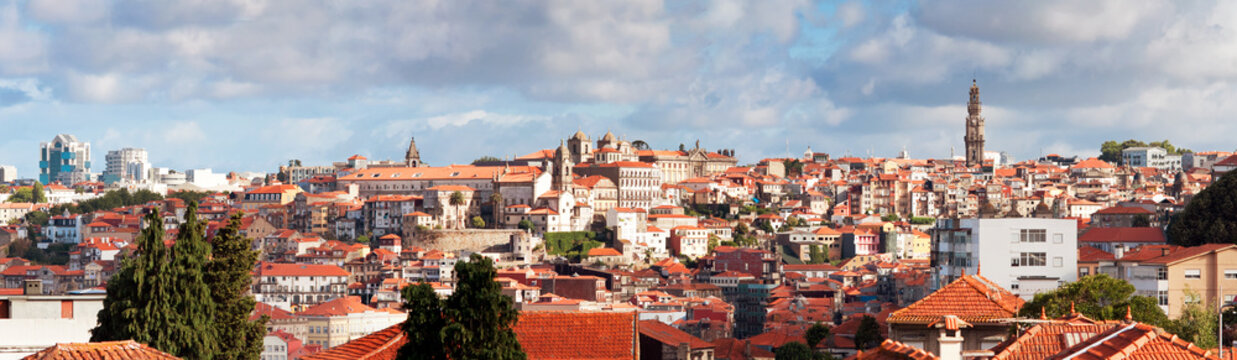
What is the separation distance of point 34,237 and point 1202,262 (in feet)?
384

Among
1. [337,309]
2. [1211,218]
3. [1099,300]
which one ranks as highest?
[1211,218]

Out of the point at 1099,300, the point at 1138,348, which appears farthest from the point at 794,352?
the point at 1138,348

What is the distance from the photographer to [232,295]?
78.6 ft

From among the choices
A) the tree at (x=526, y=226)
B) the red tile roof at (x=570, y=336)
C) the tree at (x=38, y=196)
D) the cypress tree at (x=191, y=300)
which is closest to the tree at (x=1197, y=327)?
the red tile roof at (x=570, y=336)

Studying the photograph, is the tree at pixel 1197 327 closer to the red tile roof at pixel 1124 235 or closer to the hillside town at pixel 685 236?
the hillside town at pixel 685 236

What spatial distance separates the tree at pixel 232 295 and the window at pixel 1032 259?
110ft

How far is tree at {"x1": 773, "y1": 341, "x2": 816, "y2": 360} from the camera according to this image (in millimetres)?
73875

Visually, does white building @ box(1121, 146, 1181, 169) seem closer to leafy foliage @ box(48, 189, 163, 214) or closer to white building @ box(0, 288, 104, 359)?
leafy foliage @ box(48, 189, 163, 214)

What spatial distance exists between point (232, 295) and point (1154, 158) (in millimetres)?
178425

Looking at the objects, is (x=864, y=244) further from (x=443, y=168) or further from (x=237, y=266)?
(x=237, y=266)

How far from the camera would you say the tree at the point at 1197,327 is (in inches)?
1333

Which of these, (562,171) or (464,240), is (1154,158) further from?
(464,240)

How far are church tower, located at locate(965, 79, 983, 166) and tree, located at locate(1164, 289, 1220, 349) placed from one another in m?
136

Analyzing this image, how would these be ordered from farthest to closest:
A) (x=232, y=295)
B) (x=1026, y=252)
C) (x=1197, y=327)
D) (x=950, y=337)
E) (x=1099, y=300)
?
(x=1026, y=252)
(x=1099, y=300)
(x=1197, y=327)
(x=232, y=295)
(x=950, y=337)
